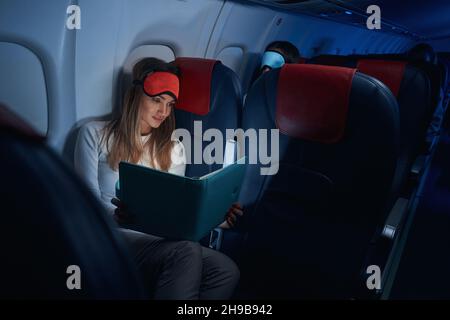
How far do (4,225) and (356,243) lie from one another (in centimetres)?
126

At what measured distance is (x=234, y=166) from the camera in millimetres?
1224

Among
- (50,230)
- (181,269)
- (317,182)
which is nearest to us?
(50,230)

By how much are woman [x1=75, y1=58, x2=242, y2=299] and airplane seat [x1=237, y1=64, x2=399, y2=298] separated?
0.18m

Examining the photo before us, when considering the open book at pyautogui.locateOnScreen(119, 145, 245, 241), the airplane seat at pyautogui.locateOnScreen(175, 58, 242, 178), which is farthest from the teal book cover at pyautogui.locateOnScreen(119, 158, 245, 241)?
the airplane seat at pyautogui.locateOnScreen(175, 58, 242, 178)

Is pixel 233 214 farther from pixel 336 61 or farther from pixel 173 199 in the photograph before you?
pixel 336 61

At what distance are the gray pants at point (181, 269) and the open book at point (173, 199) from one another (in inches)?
5.1

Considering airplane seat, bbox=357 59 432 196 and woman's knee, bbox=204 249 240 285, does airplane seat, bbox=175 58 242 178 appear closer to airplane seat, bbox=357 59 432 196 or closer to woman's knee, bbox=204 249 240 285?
woman's knee, bbox=204 249 240 285

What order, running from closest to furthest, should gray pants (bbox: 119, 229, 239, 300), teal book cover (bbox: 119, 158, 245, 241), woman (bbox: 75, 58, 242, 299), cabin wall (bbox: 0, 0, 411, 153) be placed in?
teal book cover (bbox: 119, 158, 245, 241), gray pants (bbox: 119, 229, 239, 300), woman (bbox: 75, 58, 242, 299), cabin wall (bbox: 0, 0, 411, 153)

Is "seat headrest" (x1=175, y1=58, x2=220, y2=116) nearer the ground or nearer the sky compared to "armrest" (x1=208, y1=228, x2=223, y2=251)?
nearer the sky

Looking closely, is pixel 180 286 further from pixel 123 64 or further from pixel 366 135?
pixel 123 64

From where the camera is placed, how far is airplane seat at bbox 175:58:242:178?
1.59m

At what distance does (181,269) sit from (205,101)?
857 mm

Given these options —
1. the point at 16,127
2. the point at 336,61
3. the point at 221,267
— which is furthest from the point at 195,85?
the point at 336,61

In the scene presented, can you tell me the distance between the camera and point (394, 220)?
4.69 feet
